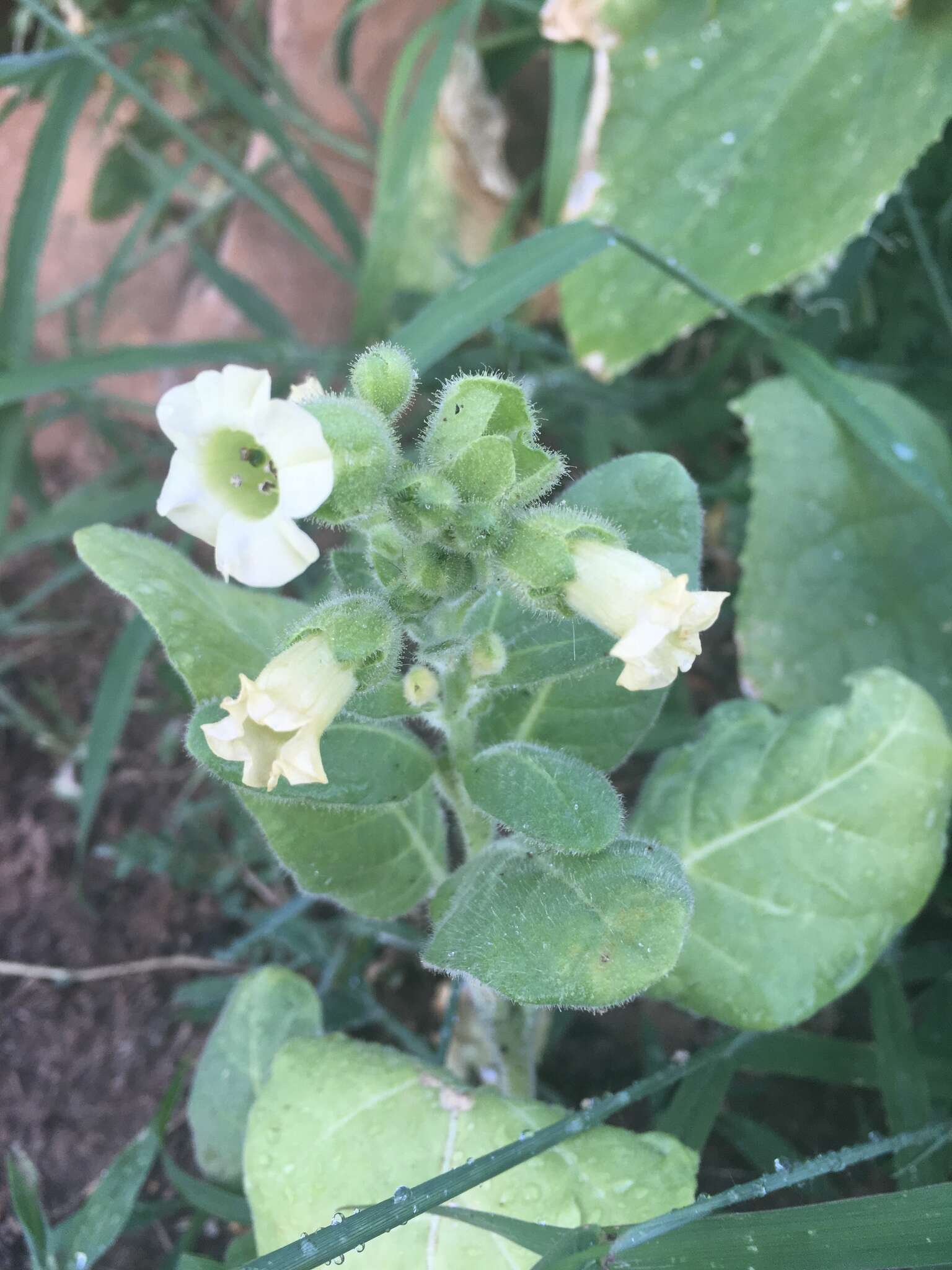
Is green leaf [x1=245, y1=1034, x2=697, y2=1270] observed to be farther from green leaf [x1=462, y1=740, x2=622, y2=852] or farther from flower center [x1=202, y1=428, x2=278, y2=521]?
flower center [x1=202, y1=428, x2=278, y2=521]

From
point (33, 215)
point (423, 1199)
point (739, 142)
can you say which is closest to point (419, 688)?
point (423, 1199)

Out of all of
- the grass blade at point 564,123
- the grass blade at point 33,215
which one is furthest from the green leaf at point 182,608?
the grass blade at point 564,123

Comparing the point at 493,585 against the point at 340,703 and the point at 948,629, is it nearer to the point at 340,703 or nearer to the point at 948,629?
the point at 340,703

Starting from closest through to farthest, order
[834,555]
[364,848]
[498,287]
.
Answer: [364,848] → [498,287] → [834,555]

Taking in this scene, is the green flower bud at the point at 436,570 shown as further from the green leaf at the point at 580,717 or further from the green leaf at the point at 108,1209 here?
the green leaf at the point at 108,1209

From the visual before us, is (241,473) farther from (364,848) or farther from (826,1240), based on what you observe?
(826,1240)

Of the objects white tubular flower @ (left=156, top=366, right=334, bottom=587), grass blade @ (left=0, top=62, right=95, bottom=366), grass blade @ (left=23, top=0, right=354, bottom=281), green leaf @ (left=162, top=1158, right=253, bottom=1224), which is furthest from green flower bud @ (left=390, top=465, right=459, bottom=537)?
grass blade @ (left=23, top=0, right=354, bottom=281)
